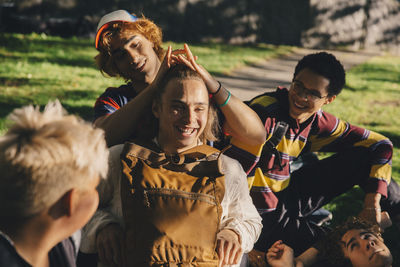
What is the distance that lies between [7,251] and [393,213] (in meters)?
2.94

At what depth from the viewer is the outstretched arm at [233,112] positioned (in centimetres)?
239

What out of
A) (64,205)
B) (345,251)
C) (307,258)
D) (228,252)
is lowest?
(307,258)

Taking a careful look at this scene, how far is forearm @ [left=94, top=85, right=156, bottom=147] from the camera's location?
8.13 feet

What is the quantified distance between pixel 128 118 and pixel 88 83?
4.63m

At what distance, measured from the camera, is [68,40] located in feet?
32.7

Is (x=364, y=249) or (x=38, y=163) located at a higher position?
(x=38, y=163)

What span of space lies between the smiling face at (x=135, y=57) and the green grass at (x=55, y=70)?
7.48 feet

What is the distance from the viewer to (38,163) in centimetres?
147

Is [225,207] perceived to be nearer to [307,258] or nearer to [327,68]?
[307,258]

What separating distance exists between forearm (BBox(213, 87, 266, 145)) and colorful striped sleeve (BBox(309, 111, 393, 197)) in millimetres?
768

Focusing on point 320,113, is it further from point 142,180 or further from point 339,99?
point 339,99

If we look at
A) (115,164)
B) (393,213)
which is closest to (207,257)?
(115,164)

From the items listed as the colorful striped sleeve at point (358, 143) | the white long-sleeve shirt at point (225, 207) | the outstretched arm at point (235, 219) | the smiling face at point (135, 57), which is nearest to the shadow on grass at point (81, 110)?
the smiling face at point (135, 57)

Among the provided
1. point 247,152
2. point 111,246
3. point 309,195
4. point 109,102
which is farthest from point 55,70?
point 111,246
